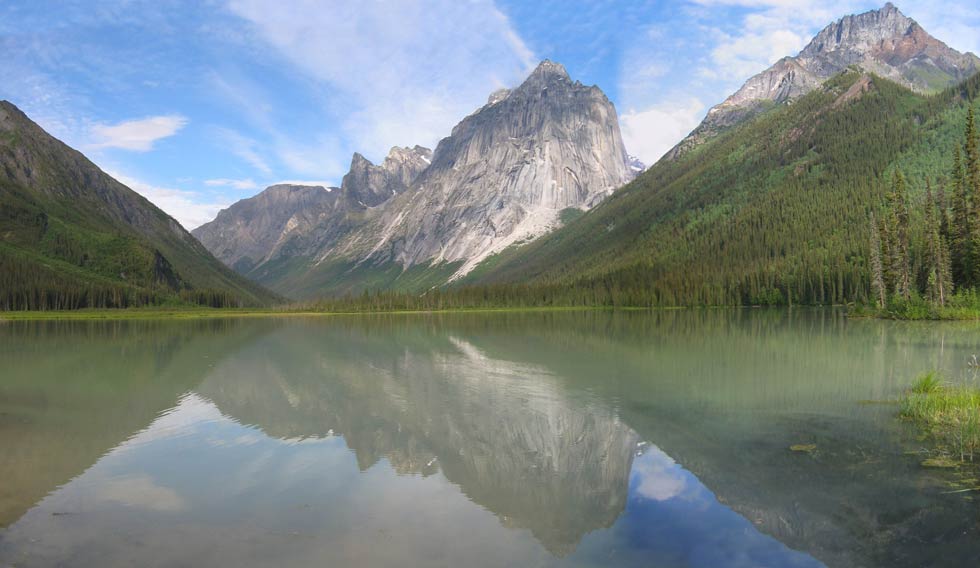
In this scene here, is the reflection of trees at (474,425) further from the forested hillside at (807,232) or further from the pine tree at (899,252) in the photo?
the forested hillside at (807,232)

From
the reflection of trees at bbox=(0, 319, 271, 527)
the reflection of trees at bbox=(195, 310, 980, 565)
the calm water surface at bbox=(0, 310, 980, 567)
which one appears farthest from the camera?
the reflection of trees at bbox=(0, 319, 271, 527)

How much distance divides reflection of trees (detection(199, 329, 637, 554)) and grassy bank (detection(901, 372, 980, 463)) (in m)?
9.06

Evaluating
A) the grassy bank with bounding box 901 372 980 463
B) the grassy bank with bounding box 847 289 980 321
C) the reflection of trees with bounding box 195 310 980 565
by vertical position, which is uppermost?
the grassy bank with bounding box 847 289 980 321

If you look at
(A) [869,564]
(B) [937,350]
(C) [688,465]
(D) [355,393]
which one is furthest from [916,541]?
(B) [937,350]

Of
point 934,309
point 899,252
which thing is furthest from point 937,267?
point 899,252

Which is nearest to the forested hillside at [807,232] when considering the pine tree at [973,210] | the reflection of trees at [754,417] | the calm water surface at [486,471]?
the pine tree at [973,210]

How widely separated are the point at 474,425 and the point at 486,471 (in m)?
5.76

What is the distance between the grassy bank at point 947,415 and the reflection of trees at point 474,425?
906 centimetres

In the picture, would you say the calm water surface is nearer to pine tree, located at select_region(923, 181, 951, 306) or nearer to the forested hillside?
pine tree, located at select_region(923, 181, 951, 306)

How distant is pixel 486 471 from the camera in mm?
17094

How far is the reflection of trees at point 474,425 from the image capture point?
14.7 m

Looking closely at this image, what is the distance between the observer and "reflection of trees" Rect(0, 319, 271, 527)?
17.0 m

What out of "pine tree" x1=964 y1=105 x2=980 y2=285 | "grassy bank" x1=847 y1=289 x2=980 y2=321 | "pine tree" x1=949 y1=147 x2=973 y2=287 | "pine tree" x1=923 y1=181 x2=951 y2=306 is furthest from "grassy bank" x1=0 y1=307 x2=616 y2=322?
"pine tree" x1=964 y1=105 x2=980 y2=285

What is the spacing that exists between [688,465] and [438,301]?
175m
